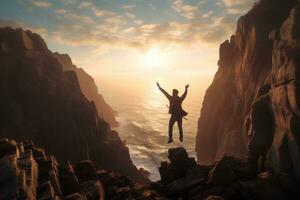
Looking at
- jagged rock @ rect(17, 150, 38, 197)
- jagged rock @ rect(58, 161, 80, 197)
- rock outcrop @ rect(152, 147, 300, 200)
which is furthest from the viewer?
jagged rock @ rect(58, 161, 80, 197)

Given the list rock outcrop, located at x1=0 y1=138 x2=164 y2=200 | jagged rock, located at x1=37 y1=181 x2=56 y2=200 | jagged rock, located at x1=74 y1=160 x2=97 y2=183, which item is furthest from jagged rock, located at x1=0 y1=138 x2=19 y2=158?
jagged rock, located at x1=74 y1=160 x2=97 y2=183

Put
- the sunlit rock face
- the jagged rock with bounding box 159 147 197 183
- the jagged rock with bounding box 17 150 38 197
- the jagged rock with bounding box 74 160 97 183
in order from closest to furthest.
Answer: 1. the jagged rock with bounding box 17 150 38 197
2. the sunlit rock face
3. the jagged rock with bounding box 74 160 97 183
4. the jagged rock with bounding box 159 147 197 183

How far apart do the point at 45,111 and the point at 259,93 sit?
5405cm

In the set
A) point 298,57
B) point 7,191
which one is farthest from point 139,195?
point 298,57

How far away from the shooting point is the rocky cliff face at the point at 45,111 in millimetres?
63625

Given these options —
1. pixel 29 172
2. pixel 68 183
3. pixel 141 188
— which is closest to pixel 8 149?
pixel 68 183

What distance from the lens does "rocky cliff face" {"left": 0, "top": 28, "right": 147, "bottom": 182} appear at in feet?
209

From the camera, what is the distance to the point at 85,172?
21094 mm

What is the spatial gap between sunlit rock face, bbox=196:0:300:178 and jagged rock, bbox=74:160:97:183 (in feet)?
42.4

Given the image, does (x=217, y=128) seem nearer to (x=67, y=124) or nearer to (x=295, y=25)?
(x=67, y=124)

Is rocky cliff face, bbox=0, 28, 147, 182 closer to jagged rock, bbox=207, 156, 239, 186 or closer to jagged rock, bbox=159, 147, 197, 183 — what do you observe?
jagged rock, bbox=159, 147, 197, 183

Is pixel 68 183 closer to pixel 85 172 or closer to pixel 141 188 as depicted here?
pixel 85 172

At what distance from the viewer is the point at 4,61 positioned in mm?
66875

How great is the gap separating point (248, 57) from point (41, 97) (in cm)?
4905
